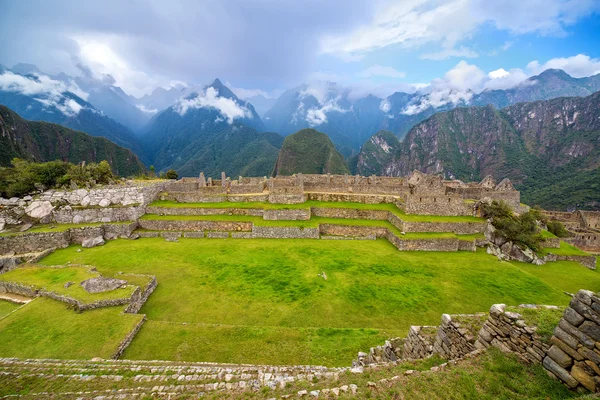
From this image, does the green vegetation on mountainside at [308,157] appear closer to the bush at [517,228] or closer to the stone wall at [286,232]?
the bush at [517,228]

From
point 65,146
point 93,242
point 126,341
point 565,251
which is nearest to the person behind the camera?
point 126,341

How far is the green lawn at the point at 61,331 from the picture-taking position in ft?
24.3

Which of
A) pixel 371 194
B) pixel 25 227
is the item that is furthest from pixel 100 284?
pixel 371 194

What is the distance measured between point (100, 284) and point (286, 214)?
11.5 metres

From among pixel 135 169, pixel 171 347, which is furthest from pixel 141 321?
pixel 135 169

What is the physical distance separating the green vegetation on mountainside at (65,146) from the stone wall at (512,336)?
4608 inches

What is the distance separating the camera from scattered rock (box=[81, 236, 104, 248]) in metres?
15.9

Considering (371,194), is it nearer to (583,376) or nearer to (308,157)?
(583,376)

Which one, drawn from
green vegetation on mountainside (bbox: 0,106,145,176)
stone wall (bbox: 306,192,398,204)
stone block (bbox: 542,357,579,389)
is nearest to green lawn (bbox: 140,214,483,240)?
stone wall (bbox: 306,192,398,204)

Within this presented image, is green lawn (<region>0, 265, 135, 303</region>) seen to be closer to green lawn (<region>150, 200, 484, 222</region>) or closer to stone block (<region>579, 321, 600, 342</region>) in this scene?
green lawn (<region>150, 200, 484, 222</region>)

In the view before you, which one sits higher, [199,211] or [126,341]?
[199,211]

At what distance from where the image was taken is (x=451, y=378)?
3.97 meters

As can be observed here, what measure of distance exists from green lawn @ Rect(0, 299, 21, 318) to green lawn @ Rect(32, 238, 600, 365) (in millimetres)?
3058

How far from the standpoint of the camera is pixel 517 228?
1639 cm
